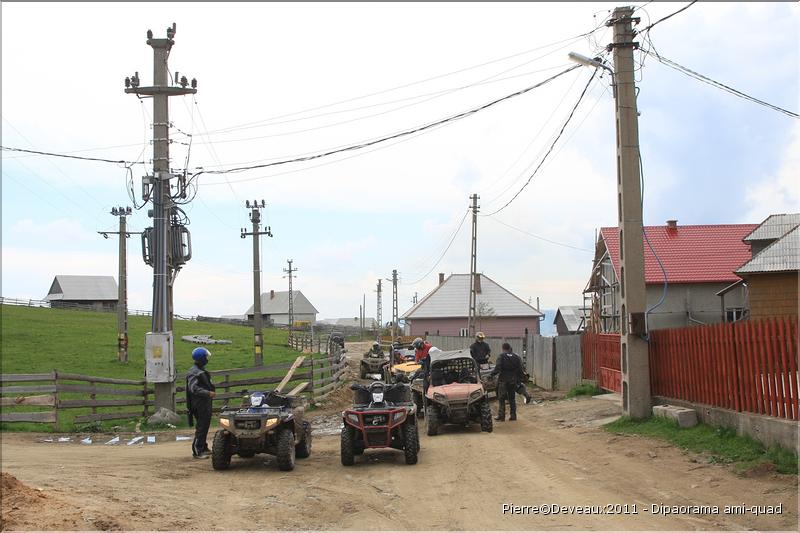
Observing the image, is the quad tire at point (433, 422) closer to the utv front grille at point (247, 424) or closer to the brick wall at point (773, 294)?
the utv front grille at point (247, 424)

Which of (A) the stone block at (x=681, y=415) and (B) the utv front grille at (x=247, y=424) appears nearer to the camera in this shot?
(B) the utv front grille at (x=247, y=424)

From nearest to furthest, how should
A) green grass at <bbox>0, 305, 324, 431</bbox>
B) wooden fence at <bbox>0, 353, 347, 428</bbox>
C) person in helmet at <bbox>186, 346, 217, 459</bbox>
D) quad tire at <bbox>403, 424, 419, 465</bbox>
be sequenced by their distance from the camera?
quad tire at <bbox>403, 424, 419, 465</bbox> → person in helmet at <bbox>186, 346, 217, 459</bbox> → wooden fence at <bbox>0, 353, 347, 428</bbox> → green grass at <bbox>0, 305, 324, 431</bbox>

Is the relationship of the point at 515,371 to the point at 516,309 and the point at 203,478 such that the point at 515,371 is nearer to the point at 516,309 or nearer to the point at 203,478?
the point at 203,478

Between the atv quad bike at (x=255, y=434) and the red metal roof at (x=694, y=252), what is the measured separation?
23327 mm

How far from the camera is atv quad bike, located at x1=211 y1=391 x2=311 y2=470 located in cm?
1173

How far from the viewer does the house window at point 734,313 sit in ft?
103

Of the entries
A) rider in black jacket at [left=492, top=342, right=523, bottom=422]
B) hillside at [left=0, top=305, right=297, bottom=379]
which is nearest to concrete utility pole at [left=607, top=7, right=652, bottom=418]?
rider in black jacket at [left=492, top=342, right=523, bottom=422]

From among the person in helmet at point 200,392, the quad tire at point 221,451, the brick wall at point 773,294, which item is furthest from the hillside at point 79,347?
the brick wall at point 773,294

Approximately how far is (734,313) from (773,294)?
7257mm

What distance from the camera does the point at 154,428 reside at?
18578 millimetres

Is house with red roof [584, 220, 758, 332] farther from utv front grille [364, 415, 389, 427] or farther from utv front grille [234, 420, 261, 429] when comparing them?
utv front grille [234, 420, 261, 429]

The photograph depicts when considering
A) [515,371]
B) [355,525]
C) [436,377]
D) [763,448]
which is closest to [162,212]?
[436,377]

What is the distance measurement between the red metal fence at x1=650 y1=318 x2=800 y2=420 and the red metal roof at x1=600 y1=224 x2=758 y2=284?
18.2m

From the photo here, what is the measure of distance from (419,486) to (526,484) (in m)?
1.44
